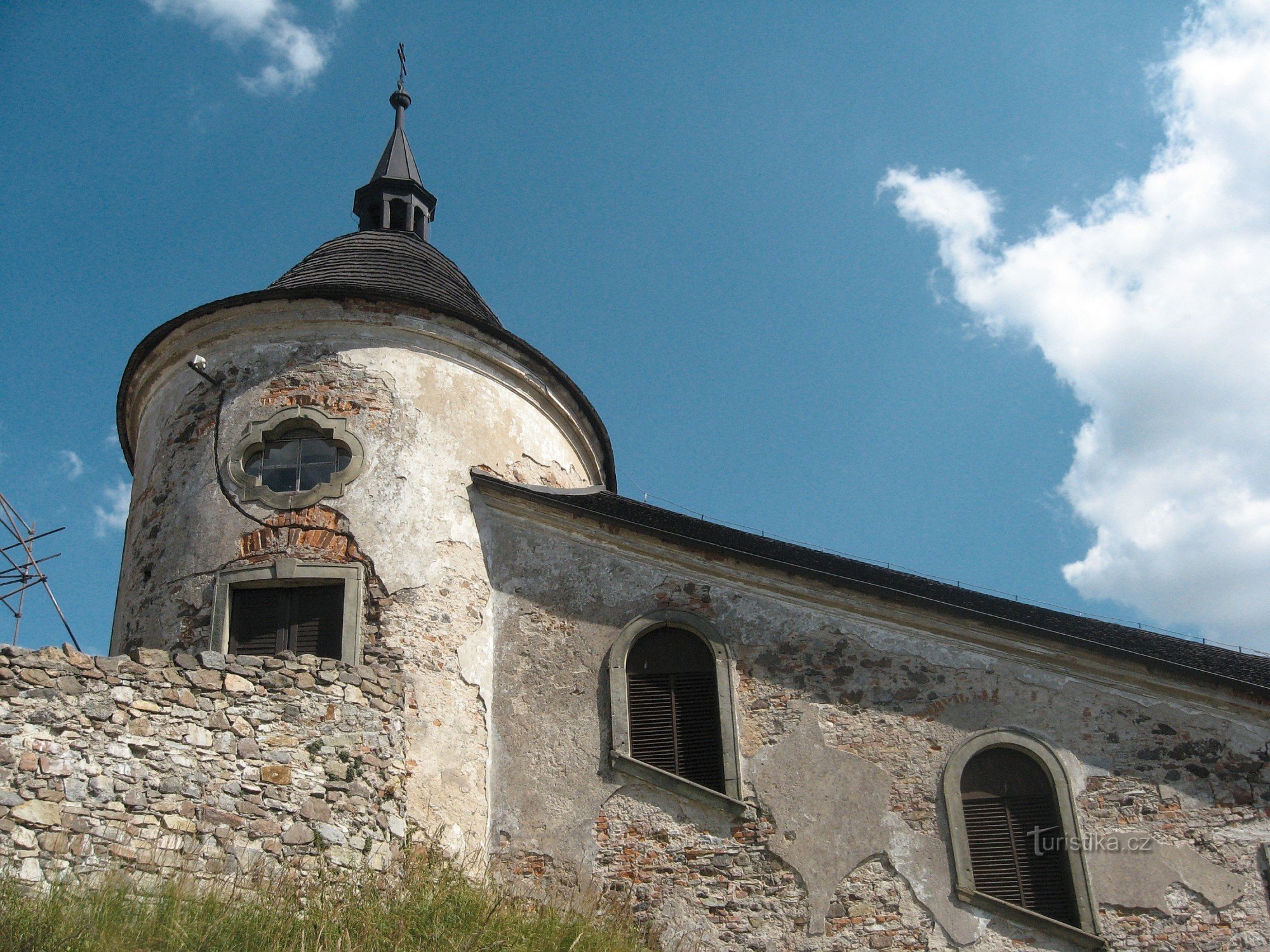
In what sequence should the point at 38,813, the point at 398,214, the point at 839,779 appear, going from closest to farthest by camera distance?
1. the point at 38,813
2. the point at 839,779
3. the point at 398,214

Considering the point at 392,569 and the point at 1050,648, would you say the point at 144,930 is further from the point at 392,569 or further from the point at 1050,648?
the point at 1050,648

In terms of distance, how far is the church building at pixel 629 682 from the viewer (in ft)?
37.6

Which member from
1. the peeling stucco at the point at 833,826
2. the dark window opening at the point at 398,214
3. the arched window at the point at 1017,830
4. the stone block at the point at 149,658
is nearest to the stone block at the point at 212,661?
the stone block at the point at 149,658

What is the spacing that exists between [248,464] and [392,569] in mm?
2124

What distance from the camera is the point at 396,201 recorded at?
2062 centimetres

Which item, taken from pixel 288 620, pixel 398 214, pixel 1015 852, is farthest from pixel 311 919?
pixel 398 214

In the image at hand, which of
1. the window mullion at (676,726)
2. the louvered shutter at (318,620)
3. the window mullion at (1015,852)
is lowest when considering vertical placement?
the window mullion at (1015,852)

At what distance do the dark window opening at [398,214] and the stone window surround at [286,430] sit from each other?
7206mm

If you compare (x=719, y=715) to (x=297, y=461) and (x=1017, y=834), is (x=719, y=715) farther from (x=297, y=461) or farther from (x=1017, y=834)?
(x=297, y=461)

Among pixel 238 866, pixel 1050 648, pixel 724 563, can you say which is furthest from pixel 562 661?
pixel 1050 648

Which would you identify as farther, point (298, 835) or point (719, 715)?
point (719, 715)

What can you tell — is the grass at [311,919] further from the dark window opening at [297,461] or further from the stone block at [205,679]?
the dark window opening at [297,461]

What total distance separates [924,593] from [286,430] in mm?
7148

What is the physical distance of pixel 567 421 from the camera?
52.6 ft
